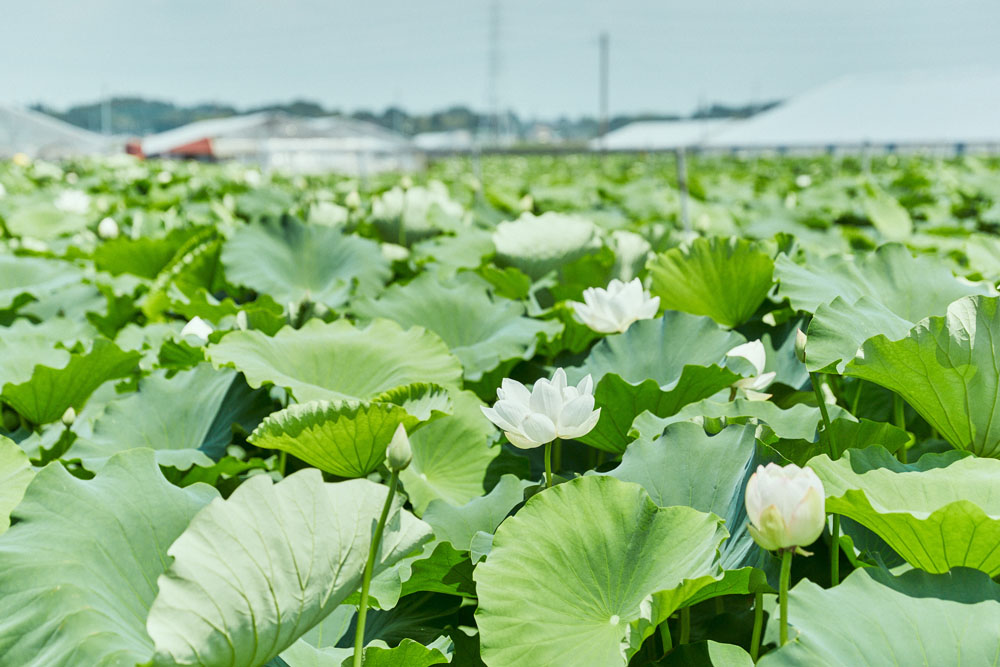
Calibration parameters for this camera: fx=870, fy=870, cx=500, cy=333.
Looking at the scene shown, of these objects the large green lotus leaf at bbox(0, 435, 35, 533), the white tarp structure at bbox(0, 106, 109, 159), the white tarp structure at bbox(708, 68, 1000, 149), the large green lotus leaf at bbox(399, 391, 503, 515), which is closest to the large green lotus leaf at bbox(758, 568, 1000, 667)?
the large green lotus leaf at bbox(399, 391, 503, 515)

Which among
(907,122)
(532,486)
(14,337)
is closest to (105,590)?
(532,486)

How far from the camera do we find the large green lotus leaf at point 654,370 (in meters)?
1.17

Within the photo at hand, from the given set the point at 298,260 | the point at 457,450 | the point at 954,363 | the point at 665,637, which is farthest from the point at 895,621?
the point at 298,260

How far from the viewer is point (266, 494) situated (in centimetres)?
73

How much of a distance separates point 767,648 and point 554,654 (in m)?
0.21

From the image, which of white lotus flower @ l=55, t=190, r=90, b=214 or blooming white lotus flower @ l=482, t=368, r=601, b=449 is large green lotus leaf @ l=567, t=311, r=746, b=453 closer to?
blooming white lotus flower @ l=482, t=368, r=601, b=449

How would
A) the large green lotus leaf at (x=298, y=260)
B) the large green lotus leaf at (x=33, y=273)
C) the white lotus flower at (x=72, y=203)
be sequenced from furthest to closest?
the white lotus flower at (x=72, y=203) → the large green lotus leaf at (x=33, y=273) → the large green lotus leaf at (x=298, y=260)

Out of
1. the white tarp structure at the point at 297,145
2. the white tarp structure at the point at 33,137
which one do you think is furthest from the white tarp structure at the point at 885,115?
the white tarp structure at the point at 33,137

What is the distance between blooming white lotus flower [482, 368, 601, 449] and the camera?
0.97m

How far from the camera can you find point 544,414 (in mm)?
983

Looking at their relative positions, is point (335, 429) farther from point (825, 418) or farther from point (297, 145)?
point (297, 145)

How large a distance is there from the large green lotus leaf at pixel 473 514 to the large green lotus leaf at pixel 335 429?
0.10 m

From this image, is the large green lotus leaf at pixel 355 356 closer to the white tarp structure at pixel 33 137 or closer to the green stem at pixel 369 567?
the green stem at pixel 369 567

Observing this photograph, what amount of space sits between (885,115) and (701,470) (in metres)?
36.4
